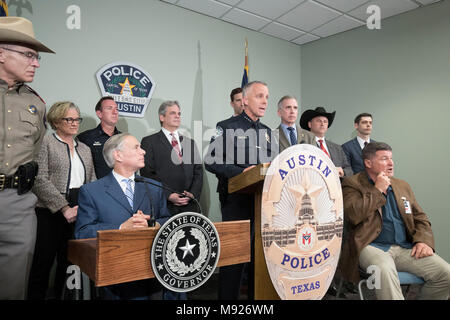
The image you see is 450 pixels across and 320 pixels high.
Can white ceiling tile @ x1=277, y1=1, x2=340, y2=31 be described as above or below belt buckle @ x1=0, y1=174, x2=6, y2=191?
above

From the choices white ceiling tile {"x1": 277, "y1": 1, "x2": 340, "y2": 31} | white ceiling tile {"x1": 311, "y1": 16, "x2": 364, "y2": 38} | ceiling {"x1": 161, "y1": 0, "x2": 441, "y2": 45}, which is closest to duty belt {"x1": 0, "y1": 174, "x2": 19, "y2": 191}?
ceiling {"x1": 161, "y1": 0, "x2": 441, "y2": 45}

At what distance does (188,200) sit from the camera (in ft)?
8.98

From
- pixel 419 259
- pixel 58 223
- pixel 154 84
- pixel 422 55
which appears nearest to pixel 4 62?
pixel 58 223

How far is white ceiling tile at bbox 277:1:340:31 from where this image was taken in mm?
4094

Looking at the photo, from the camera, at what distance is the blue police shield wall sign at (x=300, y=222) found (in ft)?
4.47

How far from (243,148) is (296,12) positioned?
9.95 ft

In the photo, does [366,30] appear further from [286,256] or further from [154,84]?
[286,256]

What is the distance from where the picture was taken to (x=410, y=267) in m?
2.09

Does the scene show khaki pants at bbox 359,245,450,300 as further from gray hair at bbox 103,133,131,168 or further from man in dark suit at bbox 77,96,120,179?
man in dark suit at bbox 77,96,120,179

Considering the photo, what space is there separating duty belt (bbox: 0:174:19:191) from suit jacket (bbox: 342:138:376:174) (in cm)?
329

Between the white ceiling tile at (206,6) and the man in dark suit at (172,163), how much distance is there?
5.93 feet

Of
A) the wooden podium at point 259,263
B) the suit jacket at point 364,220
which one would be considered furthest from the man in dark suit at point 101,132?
the suit jacket at point 364,220

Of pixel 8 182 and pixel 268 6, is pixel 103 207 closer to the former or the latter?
pixel 8 182

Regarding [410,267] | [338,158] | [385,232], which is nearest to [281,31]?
[338,158]
